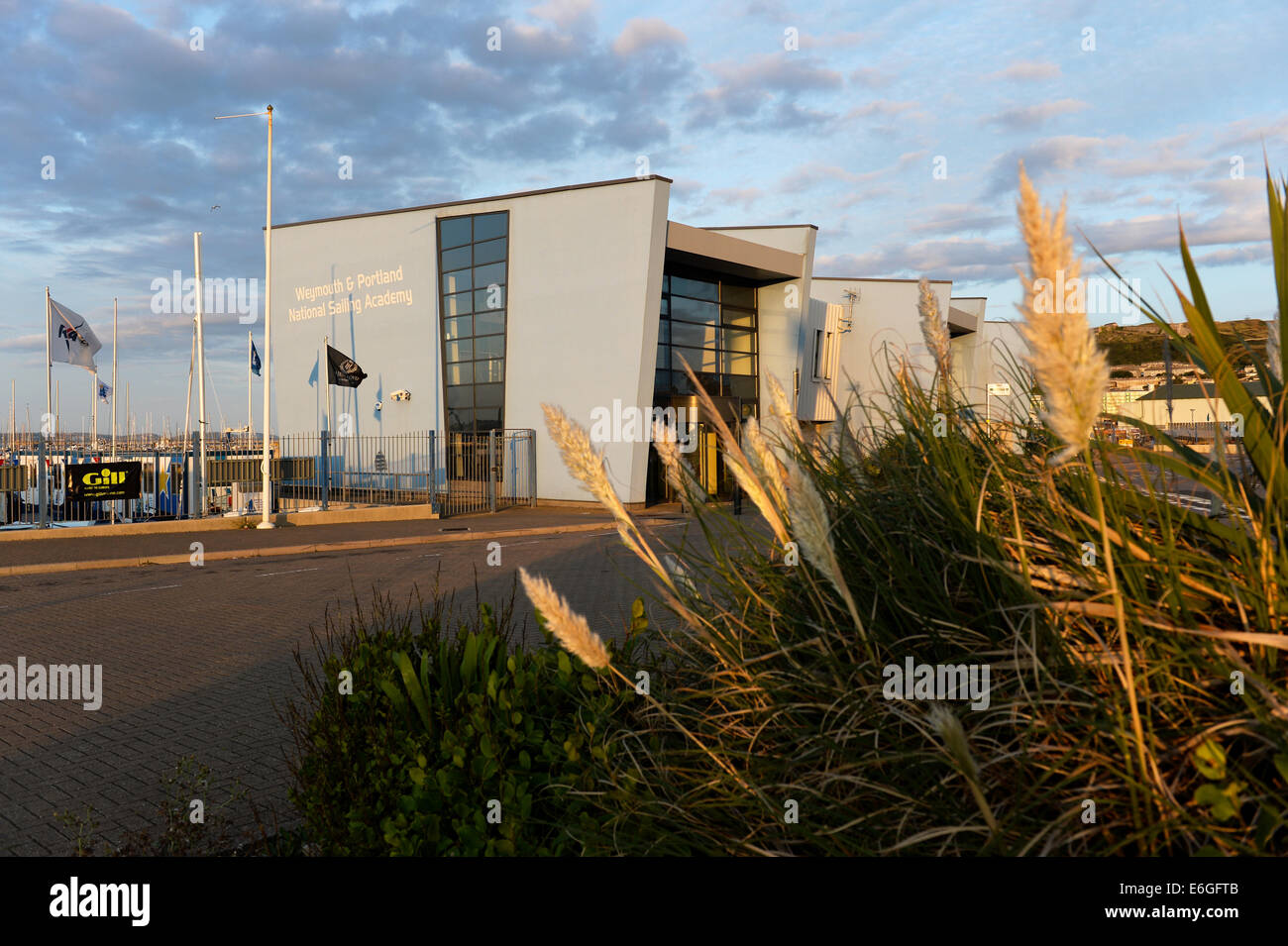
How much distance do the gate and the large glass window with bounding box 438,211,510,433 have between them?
139 centimetres

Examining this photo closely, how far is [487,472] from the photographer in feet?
89.6

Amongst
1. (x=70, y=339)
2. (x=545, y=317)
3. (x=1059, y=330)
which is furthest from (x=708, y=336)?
(x=1059, y=330)

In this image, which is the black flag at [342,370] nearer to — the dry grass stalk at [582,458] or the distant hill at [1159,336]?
the dry grass stalk at [582,458]

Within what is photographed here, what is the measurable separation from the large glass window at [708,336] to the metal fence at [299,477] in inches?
210

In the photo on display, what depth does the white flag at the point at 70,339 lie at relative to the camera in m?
23.4

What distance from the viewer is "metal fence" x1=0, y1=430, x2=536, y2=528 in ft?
62.8

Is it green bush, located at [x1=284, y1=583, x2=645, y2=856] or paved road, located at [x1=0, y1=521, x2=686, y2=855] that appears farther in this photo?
paved road, located at [x1=0, y1=521, x2=686, y2=855]

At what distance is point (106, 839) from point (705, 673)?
305 centimetres

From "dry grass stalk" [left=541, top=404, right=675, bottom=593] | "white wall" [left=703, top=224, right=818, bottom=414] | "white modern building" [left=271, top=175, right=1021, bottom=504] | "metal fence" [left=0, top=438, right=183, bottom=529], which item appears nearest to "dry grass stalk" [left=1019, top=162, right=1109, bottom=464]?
"dry grass stalk" [left=541, top=404, right=675, bottom=593]

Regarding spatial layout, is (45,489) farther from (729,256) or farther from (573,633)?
(573,633)

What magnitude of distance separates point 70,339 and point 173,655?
2013 cm

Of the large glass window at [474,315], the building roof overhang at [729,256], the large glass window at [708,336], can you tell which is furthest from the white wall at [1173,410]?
the large glass window at [474,315]

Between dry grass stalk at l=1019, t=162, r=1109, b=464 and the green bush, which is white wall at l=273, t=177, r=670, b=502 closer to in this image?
the green bush

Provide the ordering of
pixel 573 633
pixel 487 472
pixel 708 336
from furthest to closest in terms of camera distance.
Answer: pixel 708 336
pixel 487 472
pixel 573 633
